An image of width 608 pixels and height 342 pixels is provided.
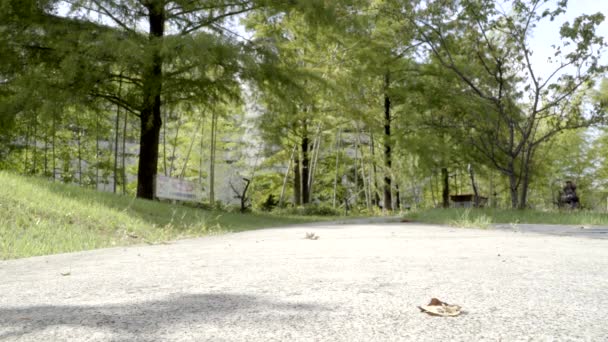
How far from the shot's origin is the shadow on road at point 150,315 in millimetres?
1762

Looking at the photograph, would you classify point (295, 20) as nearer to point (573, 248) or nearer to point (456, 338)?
point (573, 248)

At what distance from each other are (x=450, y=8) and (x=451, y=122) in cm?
264

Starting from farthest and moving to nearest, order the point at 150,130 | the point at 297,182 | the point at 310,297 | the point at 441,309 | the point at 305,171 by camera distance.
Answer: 1. the point at 297,182
2. the point at 305,171
3. the point at 150,130
4. the point at 310,297
5. the point at 441,309

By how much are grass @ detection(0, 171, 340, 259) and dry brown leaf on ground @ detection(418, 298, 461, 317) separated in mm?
3860

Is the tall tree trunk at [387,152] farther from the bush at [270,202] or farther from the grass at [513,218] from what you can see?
the grass at [513,218]

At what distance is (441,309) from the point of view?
6.19 feet

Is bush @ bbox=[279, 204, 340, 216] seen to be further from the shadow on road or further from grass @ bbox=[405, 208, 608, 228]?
the shadow on road

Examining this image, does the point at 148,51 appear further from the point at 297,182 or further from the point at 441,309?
the point at 297,182

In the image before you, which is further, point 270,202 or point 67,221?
point 270,202

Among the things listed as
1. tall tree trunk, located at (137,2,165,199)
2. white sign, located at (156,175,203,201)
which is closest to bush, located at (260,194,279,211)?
white sign, located at (156,175,203,201)

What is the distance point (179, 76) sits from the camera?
40.6ft

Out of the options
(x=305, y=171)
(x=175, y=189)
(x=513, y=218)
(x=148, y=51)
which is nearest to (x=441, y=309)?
(x=513, y=218)

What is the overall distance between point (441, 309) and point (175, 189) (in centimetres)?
1187

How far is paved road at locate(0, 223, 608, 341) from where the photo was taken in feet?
5.50
